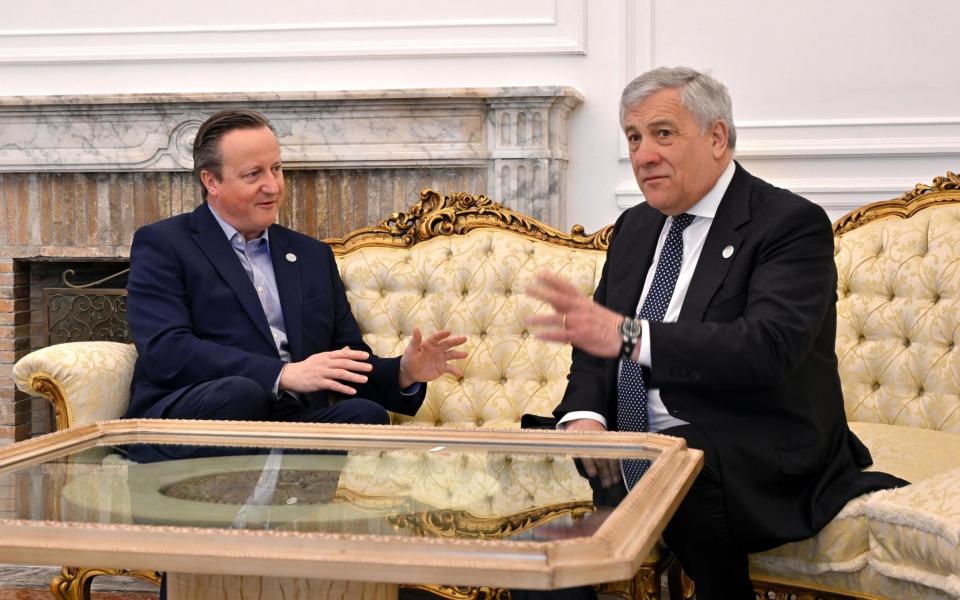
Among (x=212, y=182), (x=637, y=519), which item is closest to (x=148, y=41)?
(x=212, y=182)

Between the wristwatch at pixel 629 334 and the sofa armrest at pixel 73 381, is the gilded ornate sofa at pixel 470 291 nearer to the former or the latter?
the sofa armrest at pixel 73 381

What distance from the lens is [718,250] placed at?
230cm

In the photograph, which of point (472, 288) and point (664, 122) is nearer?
point (664, 122)

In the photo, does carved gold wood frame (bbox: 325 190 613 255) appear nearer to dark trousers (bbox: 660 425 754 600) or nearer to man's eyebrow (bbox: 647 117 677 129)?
man's eyebrow (bbox: 647 117 677 129)

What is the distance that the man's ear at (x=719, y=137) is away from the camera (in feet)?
7.84

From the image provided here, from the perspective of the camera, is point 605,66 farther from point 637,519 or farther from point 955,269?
point 637,519

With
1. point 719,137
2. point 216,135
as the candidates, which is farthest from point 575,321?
point 216,135

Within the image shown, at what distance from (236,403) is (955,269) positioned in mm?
1934

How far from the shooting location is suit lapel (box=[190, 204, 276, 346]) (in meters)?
2.92

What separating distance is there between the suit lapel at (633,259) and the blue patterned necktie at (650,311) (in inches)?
1.7

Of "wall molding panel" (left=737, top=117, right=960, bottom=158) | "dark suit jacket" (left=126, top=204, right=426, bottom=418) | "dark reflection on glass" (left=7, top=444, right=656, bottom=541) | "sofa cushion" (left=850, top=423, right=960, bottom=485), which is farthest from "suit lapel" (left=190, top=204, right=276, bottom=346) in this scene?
"wall molding panel" (left=737, top=117, right=960, bottom=158)

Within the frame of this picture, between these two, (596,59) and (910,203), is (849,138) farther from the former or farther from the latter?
(596,59)

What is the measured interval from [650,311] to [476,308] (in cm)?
100

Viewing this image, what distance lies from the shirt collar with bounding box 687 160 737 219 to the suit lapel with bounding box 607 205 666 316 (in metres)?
0.12
